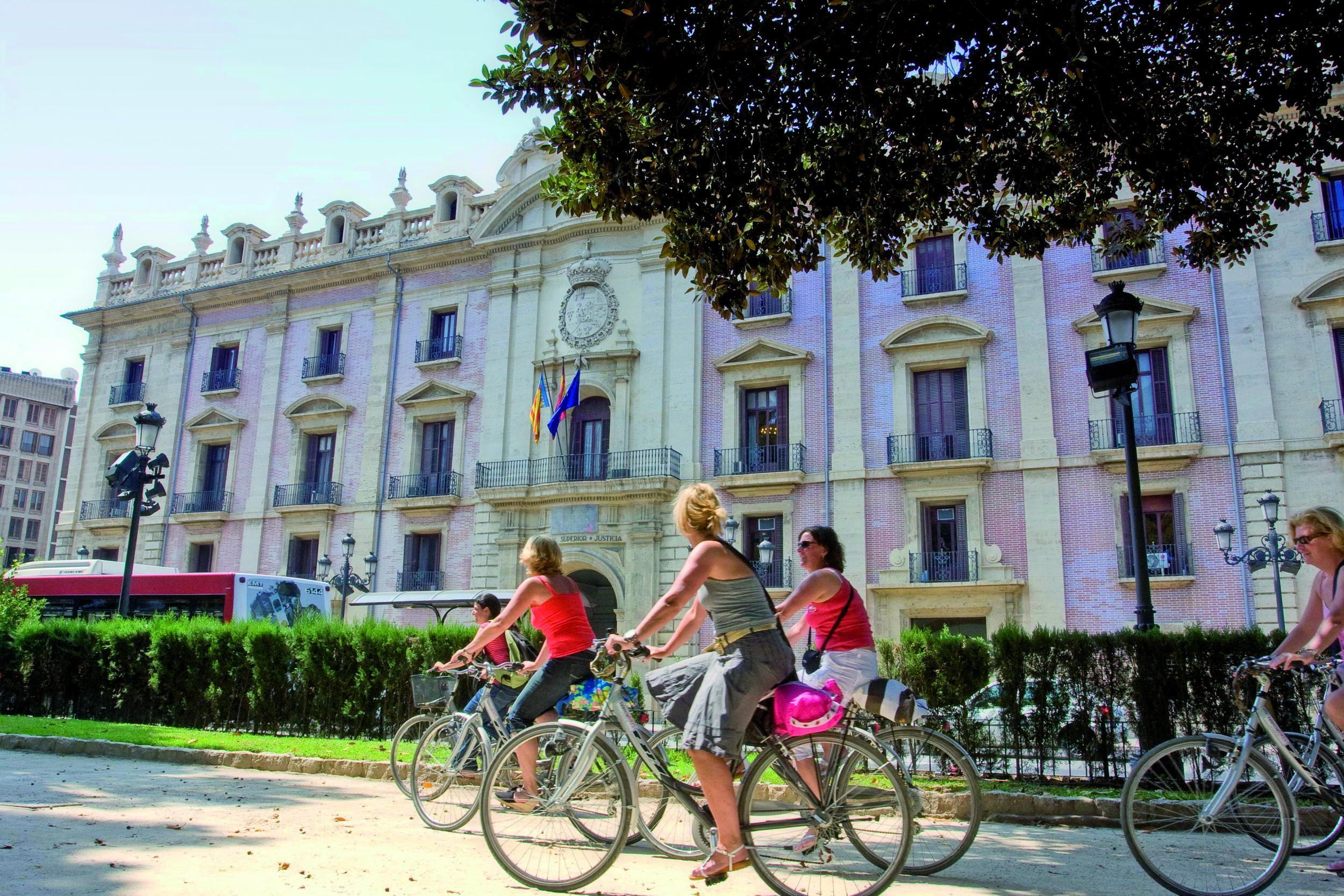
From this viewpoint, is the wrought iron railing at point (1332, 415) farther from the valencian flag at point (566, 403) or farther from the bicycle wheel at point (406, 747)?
the bicycle wheel at point (406, 747)

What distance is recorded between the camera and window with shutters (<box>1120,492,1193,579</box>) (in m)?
19.5

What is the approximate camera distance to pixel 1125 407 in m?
9.71

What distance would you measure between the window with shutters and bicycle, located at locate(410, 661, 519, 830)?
1640cm

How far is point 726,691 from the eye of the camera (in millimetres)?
4418

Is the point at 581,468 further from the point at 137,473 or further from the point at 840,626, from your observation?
the point at 840,626

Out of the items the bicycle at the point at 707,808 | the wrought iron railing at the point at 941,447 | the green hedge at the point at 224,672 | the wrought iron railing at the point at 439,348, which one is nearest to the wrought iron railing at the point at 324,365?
the wrought iron railing at the point at 439,348

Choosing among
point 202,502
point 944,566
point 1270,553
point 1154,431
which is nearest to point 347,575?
point 202,502

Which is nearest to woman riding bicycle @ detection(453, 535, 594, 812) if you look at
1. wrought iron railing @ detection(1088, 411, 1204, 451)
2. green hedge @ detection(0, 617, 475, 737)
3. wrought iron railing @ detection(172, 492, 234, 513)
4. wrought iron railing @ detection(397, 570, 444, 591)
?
green hedge @ detection(0, 617, 475, 737)

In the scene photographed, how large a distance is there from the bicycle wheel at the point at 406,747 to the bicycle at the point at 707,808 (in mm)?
2574

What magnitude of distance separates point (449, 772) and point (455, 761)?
85 millimetres

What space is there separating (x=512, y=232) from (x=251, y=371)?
1021 cm

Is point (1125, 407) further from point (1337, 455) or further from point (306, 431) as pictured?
point (306, 431)

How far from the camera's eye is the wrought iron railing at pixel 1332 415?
18875mm

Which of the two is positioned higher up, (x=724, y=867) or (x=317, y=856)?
(x=724, y=867)
